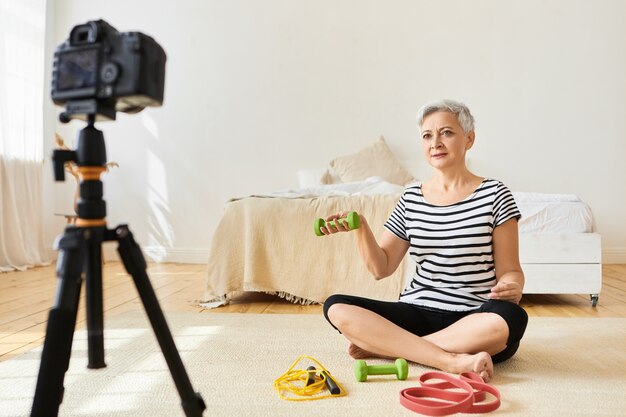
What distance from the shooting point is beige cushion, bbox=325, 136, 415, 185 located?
13.8 feet

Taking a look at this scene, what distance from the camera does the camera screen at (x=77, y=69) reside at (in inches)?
31.2

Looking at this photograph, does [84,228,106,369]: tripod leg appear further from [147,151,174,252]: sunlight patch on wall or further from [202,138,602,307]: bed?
[147,151,174,252]: sunlight patch on wall

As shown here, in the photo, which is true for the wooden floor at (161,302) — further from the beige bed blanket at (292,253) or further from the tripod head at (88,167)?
the tripod head at (88,167)

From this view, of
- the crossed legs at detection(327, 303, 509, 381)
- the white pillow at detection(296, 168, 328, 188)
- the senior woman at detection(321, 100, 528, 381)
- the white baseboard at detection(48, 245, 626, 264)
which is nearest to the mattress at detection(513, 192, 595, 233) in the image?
the senior woman at detection(321, 100, 528, 381)

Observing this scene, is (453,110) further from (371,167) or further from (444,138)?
(371,167)

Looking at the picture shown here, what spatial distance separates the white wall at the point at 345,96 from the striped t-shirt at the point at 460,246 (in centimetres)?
268

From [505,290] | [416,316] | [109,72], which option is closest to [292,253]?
[416,316]

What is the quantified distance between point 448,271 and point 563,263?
1305mm

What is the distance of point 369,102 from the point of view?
181 inches

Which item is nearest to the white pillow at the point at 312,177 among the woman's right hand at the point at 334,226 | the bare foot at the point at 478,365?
the woman's right hand at the point at 334,226

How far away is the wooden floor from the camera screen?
4.30 ft

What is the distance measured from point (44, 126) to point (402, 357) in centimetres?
397

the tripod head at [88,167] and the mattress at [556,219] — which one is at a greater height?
the tripod head at [88,167]

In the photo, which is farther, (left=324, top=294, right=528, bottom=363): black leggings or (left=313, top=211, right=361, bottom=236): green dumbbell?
(left=324, top=294, right=528, bottom=363): black leggings
